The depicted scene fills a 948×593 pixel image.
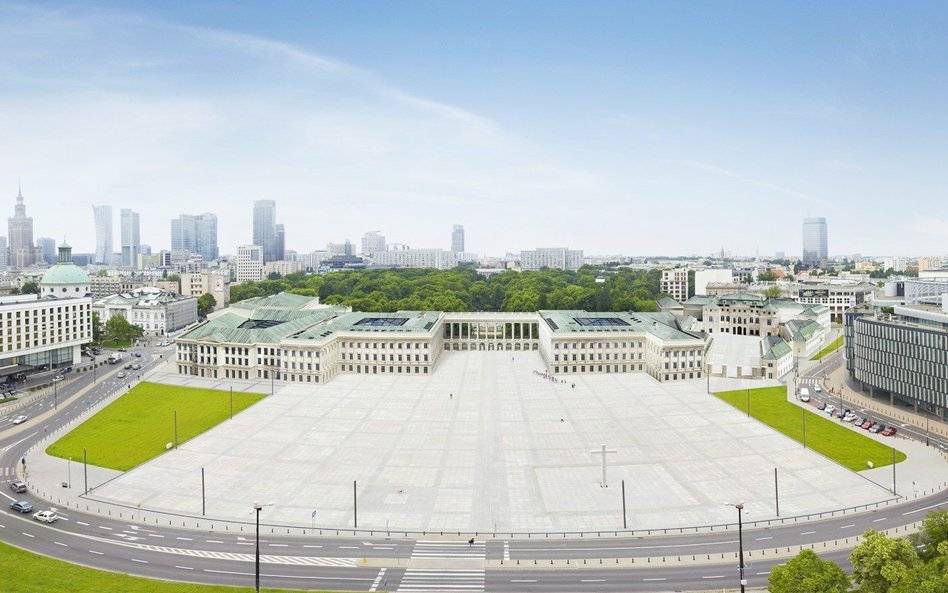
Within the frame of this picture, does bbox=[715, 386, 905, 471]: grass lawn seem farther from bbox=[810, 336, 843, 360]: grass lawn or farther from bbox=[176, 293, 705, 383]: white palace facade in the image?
bbox=[810, 336, 843, 360]: grass lawn

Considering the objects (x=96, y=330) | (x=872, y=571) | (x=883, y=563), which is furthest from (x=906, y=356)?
(x=96, y=330)

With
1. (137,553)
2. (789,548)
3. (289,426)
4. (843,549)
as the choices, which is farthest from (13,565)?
(843,549)

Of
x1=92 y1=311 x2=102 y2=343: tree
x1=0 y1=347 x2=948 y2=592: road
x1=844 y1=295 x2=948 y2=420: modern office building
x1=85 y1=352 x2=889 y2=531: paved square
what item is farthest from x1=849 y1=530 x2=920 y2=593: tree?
x1=92 y1=311 x2=102 y2=343: tree

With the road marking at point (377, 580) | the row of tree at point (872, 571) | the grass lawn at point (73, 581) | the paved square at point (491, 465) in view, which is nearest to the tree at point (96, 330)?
the paved square at point (491, 465)

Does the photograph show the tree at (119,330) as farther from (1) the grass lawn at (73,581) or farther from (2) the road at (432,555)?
(1) the grass lawn at (73,581)

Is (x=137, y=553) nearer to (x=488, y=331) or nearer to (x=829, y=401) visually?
(x=829, y=401)

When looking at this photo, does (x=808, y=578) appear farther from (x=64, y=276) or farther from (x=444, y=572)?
(x=64, y=276)
